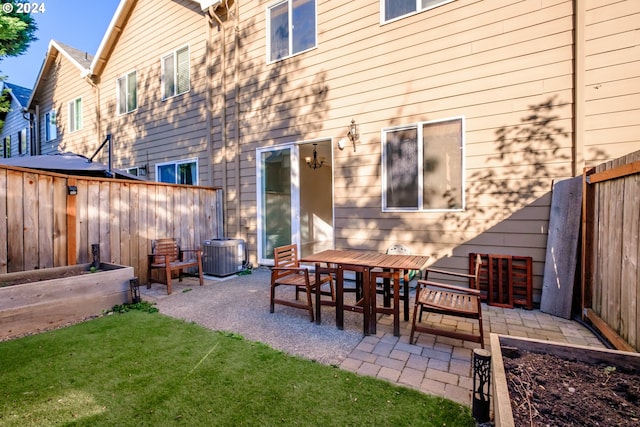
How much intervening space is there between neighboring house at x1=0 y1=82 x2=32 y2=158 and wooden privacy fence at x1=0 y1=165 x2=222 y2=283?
12.6m

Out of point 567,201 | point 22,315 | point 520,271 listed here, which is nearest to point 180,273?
point 22,315

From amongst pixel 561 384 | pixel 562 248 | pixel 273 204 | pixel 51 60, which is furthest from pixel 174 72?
pixel 561 384

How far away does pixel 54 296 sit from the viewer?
344 cm

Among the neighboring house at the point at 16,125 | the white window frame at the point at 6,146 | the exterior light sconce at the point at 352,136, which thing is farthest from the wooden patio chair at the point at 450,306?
the white window frame at the point at 6,146

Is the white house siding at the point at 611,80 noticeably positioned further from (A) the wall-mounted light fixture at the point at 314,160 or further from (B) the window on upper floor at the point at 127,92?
(B) the window on upper floor at the point at 127,92

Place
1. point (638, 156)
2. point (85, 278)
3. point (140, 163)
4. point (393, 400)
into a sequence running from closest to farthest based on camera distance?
point (393, 400) < point (638, 156) < point (85, 278) < point (140, 163)

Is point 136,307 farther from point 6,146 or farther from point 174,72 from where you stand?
point 6,146

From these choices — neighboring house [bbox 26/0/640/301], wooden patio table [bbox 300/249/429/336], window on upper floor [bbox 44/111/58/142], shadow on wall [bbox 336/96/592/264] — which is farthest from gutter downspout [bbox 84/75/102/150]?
shadow on wall [bbox 336/96/592/264]

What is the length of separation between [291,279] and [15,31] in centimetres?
1386

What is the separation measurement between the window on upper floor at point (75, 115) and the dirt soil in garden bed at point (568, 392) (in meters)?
14.0

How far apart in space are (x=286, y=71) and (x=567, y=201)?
5.17m

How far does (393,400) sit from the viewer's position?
2051mm

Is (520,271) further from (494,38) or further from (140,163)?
(140,163)

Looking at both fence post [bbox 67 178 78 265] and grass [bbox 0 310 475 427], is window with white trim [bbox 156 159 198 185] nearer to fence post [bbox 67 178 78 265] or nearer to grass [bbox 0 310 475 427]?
fence post [bbox 67 178 78 265]
